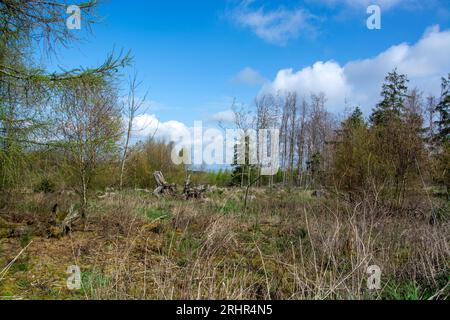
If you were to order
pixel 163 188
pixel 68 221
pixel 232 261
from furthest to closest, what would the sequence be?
pixel 163 188
pixel 68 221
pixel 232 261

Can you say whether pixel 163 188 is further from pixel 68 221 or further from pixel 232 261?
pixel 232 261

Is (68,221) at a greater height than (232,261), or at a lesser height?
greater

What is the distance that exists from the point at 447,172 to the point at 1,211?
14.1 metres

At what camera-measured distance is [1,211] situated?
8.69 metres

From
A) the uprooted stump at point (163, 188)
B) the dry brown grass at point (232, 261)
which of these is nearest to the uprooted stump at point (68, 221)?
the dry brown grass at point (232, 261)

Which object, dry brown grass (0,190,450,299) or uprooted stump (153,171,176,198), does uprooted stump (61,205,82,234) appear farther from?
uprooted stump (153,171,176,198)

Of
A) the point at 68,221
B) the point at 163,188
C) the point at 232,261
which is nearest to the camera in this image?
the point at 232,261

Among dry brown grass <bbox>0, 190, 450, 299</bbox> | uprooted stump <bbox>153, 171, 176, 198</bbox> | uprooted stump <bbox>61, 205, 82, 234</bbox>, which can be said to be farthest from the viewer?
uprooted stump <bbox>153, 171, 176, 198</bbox>

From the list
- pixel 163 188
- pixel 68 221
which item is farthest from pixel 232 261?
pixel 163 188

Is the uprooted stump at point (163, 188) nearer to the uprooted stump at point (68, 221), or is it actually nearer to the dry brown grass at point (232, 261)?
the dry brown grass at point (232, 261)

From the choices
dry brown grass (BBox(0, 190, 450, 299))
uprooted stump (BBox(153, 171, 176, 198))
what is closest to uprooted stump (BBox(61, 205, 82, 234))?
dry brown grass (BBox(0, 190, 450, 299))

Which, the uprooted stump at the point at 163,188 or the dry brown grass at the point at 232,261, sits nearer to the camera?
the dry brown grass at the point at 232,261
